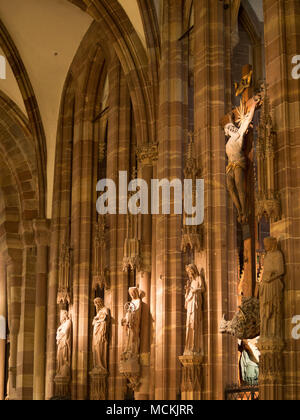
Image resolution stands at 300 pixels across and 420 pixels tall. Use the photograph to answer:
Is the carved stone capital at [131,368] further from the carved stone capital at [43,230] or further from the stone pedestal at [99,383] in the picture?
the carved stone capital at [43,230]

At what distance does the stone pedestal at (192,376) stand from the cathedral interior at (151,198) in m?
0.03

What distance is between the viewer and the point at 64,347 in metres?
23.2

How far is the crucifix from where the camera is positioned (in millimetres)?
A: 15812

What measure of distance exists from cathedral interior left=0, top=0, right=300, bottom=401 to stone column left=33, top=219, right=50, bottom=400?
0.14 ft

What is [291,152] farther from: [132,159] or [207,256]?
[132,159]

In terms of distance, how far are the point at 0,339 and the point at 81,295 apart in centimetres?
846

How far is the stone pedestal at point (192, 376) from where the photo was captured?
15984 mm

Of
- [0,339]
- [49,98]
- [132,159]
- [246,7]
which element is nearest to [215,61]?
[246,7]

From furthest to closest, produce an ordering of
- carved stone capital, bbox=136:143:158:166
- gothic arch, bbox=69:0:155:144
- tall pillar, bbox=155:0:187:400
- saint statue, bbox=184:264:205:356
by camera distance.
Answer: gothic arch, bbox=69:0:155:144 → carved stone capital, bbox=136:143:158:166 → tall pillar, bbox=155:0:187:400 → saint statue, bbox=184:264:205:356

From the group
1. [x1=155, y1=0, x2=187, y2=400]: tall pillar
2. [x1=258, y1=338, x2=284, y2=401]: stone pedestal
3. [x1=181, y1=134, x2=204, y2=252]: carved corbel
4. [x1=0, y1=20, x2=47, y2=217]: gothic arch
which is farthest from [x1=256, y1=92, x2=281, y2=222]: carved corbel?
[x1=0, y1=20, x2=47, y2=217]: gothic arch

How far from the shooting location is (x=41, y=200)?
2739cm

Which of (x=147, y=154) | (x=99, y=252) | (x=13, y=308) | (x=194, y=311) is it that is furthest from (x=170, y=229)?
(x=13, y=308)

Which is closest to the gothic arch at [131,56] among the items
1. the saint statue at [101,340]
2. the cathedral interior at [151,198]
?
the cathedral interior at [151,198]

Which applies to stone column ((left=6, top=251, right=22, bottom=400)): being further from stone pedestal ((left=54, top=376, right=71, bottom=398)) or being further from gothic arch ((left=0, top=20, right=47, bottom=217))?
stone pedestal ((left=54, top=376, right=71, bottom=398))
